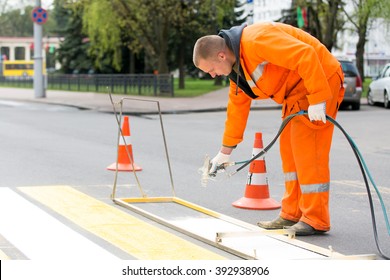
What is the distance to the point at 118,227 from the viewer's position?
6.61 m

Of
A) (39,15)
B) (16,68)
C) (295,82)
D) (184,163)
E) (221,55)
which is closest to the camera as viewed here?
(221,55)

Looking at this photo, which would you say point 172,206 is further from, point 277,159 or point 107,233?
point 277,159

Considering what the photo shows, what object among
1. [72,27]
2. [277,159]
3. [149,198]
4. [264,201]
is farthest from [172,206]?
[72,27]

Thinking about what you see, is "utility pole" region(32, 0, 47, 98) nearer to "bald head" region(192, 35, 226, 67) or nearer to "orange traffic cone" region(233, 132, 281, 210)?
"orange traffic cone" region(233, 132, 281, 210)

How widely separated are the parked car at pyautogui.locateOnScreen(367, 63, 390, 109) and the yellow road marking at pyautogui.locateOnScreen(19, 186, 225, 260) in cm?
1919

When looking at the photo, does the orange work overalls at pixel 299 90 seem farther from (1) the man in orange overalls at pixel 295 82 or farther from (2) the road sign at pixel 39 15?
(2) the road sign at pixel 39 15

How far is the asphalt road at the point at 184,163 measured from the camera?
734 cm

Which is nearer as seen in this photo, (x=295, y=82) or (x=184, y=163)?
(x=295, y=82)

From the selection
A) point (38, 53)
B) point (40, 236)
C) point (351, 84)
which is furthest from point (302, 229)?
point (38, 53)

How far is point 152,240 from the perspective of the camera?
20.0 ft

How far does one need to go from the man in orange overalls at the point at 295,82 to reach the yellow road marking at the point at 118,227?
3.36 ft

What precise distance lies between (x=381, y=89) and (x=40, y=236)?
21922mm

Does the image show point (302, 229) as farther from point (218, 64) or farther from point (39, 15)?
point (39, 15)

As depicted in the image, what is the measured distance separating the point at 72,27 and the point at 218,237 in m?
57.6
